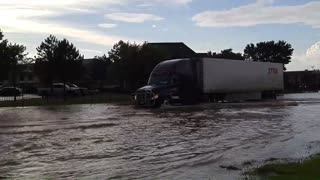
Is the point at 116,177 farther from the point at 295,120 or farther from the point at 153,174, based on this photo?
the point at 295,120

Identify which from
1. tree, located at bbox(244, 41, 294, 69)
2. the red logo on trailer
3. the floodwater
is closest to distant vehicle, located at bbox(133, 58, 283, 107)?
the red logo on trailer

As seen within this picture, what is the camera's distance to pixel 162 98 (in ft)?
124

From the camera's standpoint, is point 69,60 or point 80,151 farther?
point 69,60

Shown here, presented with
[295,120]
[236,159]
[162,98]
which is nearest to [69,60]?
[162,98]

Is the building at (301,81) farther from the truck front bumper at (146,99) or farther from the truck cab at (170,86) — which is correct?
the truck front bumper at (146,99)

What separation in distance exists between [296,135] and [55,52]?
49814 mm

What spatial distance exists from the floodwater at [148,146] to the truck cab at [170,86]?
12.0 metres

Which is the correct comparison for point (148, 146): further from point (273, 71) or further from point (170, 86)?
point (273, 71)

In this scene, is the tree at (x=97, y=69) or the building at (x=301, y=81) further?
the building at (x=301, y=81)

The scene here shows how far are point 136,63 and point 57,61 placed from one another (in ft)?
34.7

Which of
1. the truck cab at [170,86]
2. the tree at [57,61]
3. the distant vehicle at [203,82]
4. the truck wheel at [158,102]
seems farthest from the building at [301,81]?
the truck wheel at [158,102]

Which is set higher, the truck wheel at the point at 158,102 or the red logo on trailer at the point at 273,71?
the red logo on trailer at the point at 273,71

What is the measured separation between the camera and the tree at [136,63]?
7069cm

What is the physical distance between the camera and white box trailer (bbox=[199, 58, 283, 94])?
4197 centimetres
